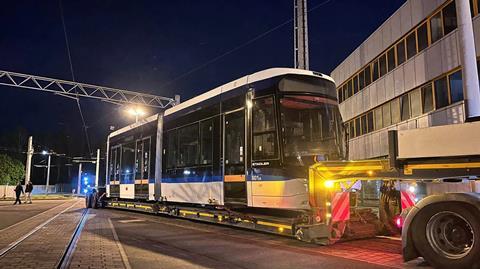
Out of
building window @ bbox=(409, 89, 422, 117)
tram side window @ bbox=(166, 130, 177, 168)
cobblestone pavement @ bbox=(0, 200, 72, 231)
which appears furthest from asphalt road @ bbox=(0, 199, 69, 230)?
building window @ bbox=(409, 89, 422, 117)

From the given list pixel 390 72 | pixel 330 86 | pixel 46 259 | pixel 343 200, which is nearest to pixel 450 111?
pixel 390 72

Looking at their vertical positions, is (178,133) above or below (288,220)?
above

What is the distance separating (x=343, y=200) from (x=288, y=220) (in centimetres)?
125

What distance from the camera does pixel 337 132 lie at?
380 inches

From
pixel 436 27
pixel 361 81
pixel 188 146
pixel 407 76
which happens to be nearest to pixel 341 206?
pixel 188 146

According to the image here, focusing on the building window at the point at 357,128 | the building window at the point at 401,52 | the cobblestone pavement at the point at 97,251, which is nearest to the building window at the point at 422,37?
the building window at the point at 401,52

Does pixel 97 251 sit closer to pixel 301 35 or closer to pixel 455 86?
pixel 455 86

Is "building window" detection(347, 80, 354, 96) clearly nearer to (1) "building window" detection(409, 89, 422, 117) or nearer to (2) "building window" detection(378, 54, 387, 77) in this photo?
(2) "building window" detection(378, 54, 387, 77)

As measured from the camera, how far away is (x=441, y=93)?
1634cm

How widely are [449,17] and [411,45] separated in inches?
116

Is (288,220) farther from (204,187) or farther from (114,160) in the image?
(114,160)

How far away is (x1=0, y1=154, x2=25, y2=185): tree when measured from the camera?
164 feet

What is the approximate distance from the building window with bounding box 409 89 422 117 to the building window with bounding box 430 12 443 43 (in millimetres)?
2453

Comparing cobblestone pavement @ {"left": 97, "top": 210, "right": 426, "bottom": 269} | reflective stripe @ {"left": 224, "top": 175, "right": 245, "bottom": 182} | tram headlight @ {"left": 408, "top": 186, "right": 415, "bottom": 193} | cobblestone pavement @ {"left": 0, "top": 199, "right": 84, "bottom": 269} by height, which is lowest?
cobblestone pavement @ {"left": 97, "top": 210, "right": 426, "bottom": 269}
